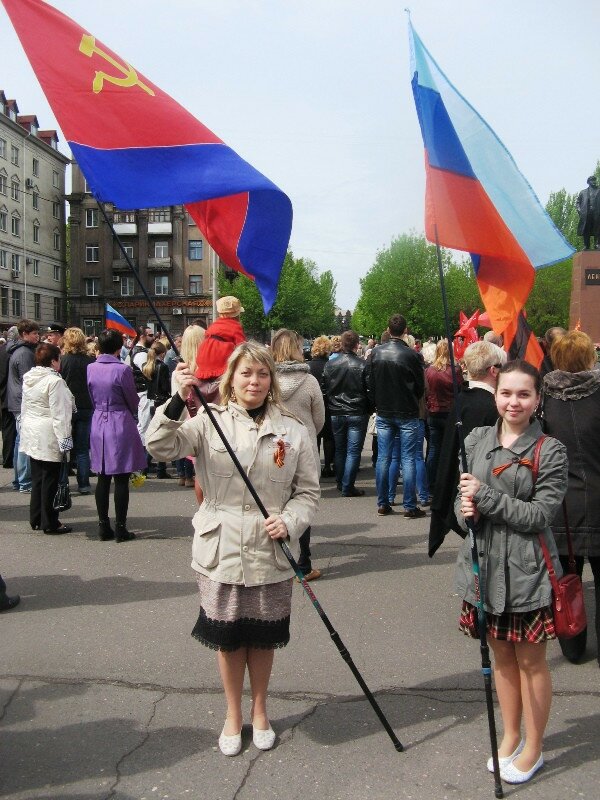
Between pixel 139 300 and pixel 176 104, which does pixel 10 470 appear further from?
pixel 139 300

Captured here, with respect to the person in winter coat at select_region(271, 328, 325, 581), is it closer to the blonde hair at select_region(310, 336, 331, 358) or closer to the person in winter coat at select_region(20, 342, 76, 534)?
the person in winter coat at select_region(20, 342, 76, 534)

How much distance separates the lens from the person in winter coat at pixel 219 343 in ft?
19.7

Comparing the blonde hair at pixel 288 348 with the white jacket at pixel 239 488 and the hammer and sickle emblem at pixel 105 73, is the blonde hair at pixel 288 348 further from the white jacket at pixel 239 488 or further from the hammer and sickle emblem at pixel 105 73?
the white jacket at pixel 239 488

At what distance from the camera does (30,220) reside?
62.4 metres

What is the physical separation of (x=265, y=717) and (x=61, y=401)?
4708mm

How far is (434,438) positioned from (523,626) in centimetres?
577

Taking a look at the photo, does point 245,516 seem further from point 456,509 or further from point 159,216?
point 159,216

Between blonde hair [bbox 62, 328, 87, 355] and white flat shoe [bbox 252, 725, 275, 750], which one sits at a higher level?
blonde hair [bbox 62, 328, 87, 355]

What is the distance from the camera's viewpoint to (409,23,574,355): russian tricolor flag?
3.95 m

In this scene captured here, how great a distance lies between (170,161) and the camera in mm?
3914

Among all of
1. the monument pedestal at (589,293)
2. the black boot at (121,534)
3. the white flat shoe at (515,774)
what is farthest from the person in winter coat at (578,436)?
the monument pedestal at (589,293)

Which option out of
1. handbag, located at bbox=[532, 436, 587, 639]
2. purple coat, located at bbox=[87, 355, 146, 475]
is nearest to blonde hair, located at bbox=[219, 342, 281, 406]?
handbag, located at bbox=[532, 436, 587, 639]

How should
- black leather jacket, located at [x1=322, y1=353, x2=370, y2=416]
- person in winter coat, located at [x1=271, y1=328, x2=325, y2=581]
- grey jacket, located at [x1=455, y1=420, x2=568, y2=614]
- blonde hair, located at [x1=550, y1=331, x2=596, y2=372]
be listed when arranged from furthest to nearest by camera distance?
black leather jacket, located at [x1=322, y1=353, x2=370, y2=416] → person in winter coat, located at [x1=271, y1=328, x2=325, y2=581] → blonde hair, located at [x1=550, y1=331, x2=596, y2=372] → grey jacket, located at [x1=455, y1=420, x2=568, y2=614]

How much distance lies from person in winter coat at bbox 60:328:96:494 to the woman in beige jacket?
644cm
